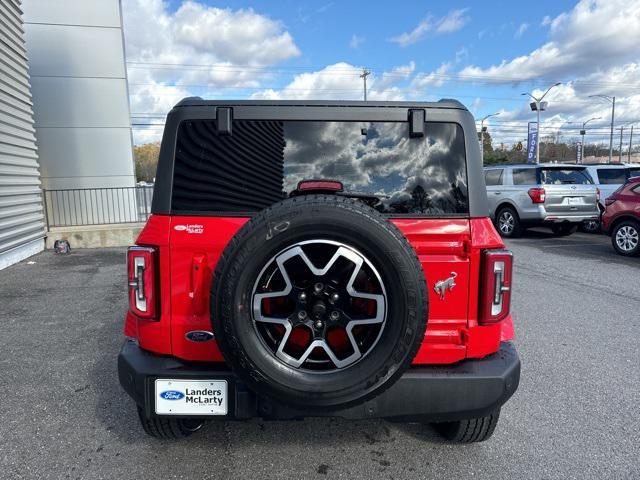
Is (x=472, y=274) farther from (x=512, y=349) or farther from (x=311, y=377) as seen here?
(x=311, y=377)

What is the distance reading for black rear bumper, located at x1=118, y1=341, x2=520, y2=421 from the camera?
2078mm

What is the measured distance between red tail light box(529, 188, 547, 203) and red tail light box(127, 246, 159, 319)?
10501 mm

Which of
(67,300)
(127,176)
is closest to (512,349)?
(67,300)

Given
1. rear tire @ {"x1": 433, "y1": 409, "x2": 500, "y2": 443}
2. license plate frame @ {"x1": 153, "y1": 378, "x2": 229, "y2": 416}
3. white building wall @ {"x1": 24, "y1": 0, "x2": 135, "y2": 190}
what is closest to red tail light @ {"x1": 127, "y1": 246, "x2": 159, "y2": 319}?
license plate frame @ {"x1": 153, "y1": 378, "x2": 229, "y2": 416}

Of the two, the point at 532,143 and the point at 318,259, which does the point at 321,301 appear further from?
the point at 532,143

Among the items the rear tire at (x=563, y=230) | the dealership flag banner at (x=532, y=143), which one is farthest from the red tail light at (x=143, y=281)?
the dealership flag banner at (x=532, y=143)

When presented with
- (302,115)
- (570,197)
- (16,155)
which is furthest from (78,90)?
(570,197)

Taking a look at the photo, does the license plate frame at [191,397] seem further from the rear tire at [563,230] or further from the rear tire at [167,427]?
the rear tire at [563,230]

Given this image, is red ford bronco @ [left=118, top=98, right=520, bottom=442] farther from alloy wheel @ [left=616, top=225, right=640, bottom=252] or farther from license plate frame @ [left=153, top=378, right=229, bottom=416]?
alloy wheel @ [left=616, top=225, right=640, bottom=252]

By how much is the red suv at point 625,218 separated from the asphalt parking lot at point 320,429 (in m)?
4.42

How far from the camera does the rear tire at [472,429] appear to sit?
2500 mm

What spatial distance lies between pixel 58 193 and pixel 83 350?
888cm

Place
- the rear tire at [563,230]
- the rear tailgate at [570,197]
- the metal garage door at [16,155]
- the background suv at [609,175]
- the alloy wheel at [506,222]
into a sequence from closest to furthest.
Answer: the metal garage door at [16,155] → the rear tailgate at [570,197] → the alloy wheel at [506,222] → the rear tire at [563,230] → the background suv at [609,175]

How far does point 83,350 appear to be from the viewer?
414 cm
